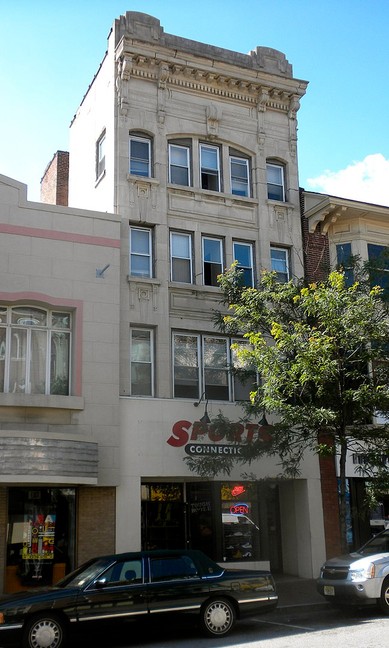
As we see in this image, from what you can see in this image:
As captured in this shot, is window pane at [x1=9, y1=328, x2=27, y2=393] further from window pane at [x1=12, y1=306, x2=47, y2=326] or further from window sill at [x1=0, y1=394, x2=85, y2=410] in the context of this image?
window sill at [x1=0, y1=394, x2=85, y2=410]

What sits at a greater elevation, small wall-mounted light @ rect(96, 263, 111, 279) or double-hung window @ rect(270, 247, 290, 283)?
double-hung window @ rect(270, 247, 290, 283)

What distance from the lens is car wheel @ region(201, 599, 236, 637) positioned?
1255 cm

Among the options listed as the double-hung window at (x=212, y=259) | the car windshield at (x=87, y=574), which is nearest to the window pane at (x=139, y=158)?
the double-hung window at (x=212, y=259)

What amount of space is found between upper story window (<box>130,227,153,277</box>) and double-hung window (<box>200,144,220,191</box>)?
2.60 metres

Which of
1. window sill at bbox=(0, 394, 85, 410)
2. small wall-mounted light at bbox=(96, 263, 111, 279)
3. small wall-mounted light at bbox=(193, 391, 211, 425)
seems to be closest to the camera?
window sill at bbox=(0, 394, 85, 410)

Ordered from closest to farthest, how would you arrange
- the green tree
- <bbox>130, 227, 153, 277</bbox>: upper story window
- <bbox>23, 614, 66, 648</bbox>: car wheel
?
<bbox>23, 614, 66, 648</bbox>: car wheel < the green tree < <bbox>130, 227, 153, 277</bbox>: upper story window

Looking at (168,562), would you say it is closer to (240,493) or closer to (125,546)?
(125,546)

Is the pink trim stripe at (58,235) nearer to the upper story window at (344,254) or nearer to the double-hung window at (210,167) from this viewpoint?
the double-hung window at (210,167)

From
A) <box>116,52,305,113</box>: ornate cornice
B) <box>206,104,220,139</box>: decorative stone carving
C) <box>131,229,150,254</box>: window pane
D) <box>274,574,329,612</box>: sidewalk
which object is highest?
<box>116,52,305,113</box>: ornate cornice

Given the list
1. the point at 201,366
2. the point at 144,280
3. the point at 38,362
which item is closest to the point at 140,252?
the point at 144,280

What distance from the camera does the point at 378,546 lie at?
15641 millimetres

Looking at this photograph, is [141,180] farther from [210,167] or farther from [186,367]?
[186,367]

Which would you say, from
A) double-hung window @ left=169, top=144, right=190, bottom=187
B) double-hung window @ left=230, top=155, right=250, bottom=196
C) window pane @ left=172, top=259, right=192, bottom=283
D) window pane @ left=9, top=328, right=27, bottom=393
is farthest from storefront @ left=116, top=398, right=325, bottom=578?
double-hung window @ left=230, top=155, right=250, bottom=196

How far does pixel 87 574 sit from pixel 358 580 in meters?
5.25
